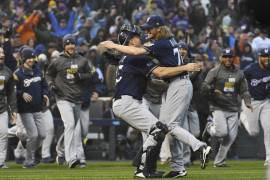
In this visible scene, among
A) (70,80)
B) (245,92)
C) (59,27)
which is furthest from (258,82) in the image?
(59,27)

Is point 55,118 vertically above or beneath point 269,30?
beneath

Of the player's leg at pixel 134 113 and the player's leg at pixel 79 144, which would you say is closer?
the player's leg at pixel 134 113

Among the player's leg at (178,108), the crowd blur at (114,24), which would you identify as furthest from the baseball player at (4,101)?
the crowd blur at (114,24)

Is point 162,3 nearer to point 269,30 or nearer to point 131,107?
point 131,107

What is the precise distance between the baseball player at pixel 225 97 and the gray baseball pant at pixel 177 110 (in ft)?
17.9

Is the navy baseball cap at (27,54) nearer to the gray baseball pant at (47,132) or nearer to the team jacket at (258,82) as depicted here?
the gray baseball pant at (47,132)

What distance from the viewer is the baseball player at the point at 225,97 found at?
1805 centimetres

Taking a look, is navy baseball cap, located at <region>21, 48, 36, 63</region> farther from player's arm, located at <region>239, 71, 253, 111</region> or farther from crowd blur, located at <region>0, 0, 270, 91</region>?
crowd blur, located at <region>0, 0, 270, 91</region>

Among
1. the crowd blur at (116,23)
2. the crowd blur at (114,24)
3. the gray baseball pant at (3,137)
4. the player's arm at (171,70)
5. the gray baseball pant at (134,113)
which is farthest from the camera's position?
the crowd blur at (116,23)

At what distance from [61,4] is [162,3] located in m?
3.52

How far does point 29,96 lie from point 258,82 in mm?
4701

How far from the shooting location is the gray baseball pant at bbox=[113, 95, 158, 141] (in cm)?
1279

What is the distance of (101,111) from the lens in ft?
74.3

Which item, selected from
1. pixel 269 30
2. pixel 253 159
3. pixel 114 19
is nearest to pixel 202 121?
pixel 253 159
